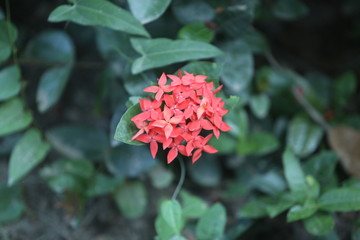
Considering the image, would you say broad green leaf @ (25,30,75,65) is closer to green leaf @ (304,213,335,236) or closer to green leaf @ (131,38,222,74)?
green leaf @ (131,38,222,74)

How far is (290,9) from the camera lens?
1926 mm

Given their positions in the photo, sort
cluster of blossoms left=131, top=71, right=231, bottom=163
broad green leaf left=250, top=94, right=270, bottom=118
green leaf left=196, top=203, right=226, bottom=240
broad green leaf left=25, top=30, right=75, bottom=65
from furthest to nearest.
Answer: broad green leaf left=250, top=94, right=270, bottom=118 < broad green leaf left=25, top=30, right=75, bottom=65 < green leaf left=196, top=203, right=226, bottom=240 < cluster of blossoms left=131, top=71, right=231, bottom=163

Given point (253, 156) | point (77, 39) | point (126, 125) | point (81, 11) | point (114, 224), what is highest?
point (81, 11)

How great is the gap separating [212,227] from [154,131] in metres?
0.58

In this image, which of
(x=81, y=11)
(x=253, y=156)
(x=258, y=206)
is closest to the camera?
(x=81, y=11)

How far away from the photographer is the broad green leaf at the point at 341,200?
1.40 m

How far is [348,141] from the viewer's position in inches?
74.4

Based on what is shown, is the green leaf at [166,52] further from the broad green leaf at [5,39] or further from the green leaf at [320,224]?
the green leaf at [320,224]

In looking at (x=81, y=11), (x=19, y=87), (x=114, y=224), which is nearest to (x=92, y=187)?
(x=114, y=224)

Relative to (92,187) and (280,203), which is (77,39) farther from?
(280,203)

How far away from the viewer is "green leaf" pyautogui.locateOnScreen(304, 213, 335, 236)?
1.43m

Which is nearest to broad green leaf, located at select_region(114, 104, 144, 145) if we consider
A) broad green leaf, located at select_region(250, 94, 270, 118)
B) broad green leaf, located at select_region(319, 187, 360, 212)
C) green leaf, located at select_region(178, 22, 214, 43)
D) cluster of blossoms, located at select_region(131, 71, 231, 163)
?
cluster of blossoms, located at select_region(131, 71, 231, 163)

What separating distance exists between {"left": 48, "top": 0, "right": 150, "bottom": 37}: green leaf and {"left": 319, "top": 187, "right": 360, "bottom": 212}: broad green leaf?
A: 0.86 m

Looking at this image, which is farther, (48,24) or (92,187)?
(48,24)
